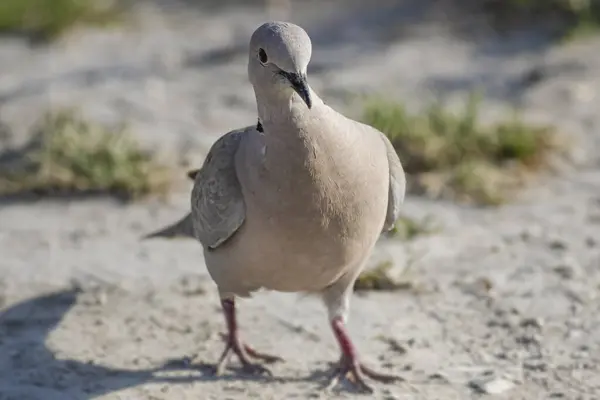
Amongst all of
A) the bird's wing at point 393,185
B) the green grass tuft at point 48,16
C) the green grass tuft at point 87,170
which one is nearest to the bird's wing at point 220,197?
the bird's wing at point 393,185

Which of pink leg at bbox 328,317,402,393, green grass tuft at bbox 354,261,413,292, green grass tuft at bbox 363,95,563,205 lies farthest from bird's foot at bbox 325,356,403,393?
green grass tuft at bbox 363,95,563,205

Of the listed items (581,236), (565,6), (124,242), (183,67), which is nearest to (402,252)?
(581,236)

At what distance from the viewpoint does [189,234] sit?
4508 millimetres

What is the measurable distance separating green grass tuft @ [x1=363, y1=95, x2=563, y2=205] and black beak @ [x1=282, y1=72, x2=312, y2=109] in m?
2.62

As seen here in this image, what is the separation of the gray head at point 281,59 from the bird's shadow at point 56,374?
1.21 meters

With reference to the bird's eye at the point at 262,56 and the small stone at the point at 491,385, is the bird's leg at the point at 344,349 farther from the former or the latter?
the bird's eye at the point at 262,56

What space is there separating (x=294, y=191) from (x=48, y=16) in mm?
6185

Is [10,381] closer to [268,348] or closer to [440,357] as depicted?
[268,348]

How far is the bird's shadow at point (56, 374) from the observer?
3.84 metres

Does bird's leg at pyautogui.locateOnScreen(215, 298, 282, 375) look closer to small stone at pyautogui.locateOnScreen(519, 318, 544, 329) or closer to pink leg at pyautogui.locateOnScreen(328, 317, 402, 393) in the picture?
pink leg at pyautogui.locateOnScreen(328, 317, 402, 393)

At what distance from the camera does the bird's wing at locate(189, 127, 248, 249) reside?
3666 mm

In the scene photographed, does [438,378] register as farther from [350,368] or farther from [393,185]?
[393,185]

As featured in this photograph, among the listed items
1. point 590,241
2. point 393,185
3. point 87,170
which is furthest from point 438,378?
point 87,170

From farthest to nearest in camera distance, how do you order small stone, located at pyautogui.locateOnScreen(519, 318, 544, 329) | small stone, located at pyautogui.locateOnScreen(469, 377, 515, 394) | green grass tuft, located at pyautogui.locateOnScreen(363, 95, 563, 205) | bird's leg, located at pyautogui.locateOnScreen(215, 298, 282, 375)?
green grass tuft, located at pyautogui.locateOnScreen(363, 95, 563, 205) → small stone, located at pyautogui.locateOnScreen(519, 318, 544, 329) → bird's leg, located at pyautogui.locateOnScreen(215, 298, 282, 375) → small stone, located at pyautogui.locateOnScreen(469, 377, 515, 394)
